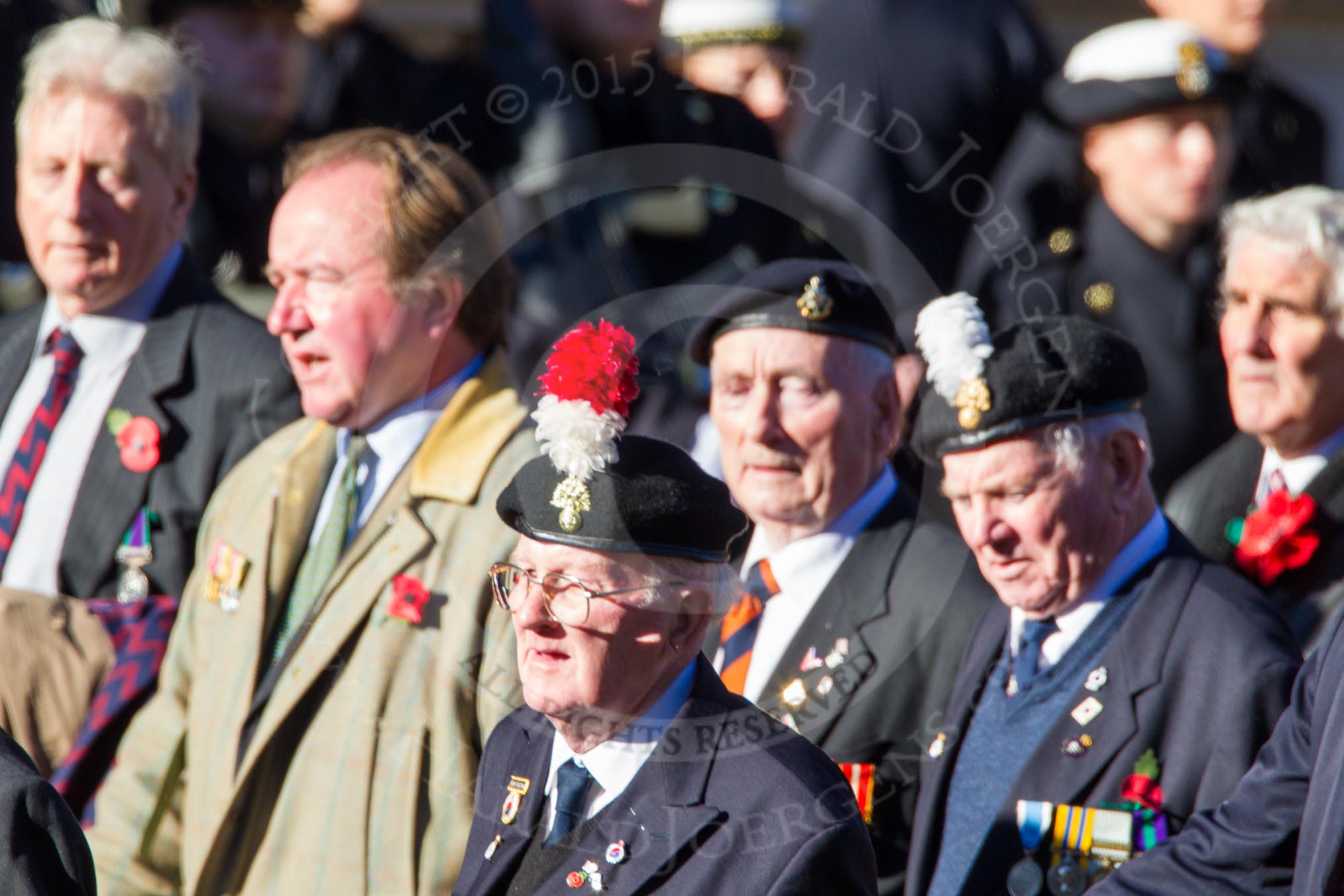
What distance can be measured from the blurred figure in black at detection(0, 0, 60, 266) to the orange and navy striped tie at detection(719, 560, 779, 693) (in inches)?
117

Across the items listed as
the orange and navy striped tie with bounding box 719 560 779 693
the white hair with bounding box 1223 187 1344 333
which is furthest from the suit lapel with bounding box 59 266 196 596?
the white hair with bounding box 1223 187 1344 333

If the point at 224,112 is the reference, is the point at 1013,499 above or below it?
below

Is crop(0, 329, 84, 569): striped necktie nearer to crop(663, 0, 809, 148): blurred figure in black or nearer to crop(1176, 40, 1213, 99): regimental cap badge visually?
crop(663, 0, 809, 148): blurred figure in black

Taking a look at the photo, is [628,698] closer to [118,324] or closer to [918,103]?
[118,324]

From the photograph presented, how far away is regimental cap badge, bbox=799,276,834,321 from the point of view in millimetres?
3803

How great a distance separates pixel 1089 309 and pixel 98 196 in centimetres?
280

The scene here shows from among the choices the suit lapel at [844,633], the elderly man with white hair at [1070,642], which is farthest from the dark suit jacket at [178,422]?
the elderly man with white hair at [1070,642]

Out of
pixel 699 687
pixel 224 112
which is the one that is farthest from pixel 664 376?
pixel 224 112

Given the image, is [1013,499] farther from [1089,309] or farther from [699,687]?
Result: [1089,309]

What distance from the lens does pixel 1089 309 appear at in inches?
203

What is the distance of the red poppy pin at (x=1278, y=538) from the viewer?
3.93 metres

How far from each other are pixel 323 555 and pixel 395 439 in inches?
12.3

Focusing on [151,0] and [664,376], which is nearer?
[664,376]

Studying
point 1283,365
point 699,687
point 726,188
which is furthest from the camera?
point 726,188
